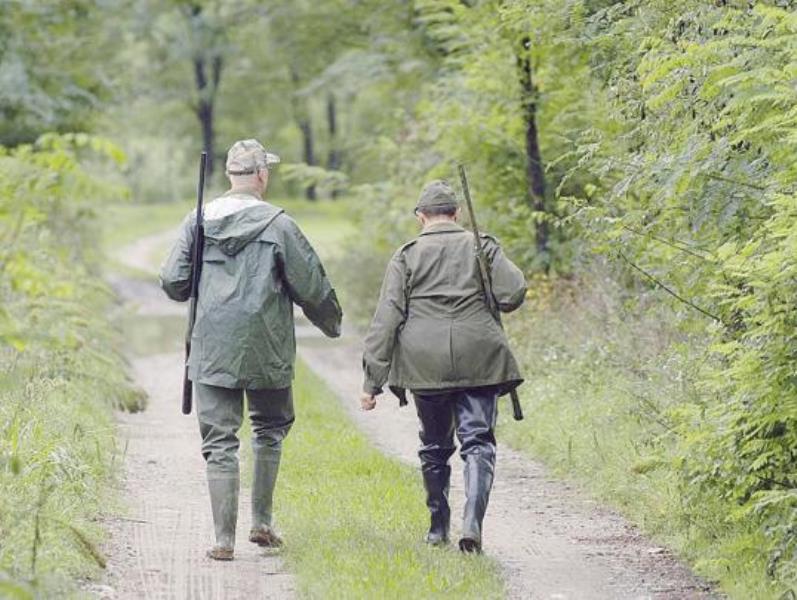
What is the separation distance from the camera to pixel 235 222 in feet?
26.3

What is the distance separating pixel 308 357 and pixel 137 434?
25.7 feet

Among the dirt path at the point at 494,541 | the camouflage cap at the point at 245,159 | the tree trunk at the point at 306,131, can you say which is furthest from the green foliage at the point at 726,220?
the tree trunk at the point at 306,131

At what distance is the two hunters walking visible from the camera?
7961mm

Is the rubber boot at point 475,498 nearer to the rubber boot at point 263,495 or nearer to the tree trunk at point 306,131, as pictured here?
the rubber boot at point 263,495

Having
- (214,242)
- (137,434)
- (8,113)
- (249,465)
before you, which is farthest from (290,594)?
(8,113)

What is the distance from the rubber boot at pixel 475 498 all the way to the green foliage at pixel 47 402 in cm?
187

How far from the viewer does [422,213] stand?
8328 mm

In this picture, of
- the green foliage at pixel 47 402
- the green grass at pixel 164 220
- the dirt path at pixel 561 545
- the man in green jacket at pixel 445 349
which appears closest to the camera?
the green foliage at pixel 47 402

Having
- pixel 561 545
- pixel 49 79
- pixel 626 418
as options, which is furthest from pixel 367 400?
pixel 49 79

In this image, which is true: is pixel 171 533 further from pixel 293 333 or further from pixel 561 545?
pixel 561 545

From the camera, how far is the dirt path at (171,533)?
24.0 ft

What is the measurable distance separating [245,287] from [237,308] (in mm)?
121

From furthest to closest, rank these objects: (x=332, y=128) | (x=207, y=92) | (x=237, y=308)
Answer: (x=332, y=128) → (x=207, y=92) → (x=237, y=308)

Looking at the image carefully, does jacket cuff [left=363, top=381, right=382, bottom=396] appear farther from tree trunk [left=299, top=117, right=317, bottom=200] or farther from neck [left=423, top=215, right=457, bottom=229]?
tree trunk [left=299, top=117, right=317, bottom=200]
